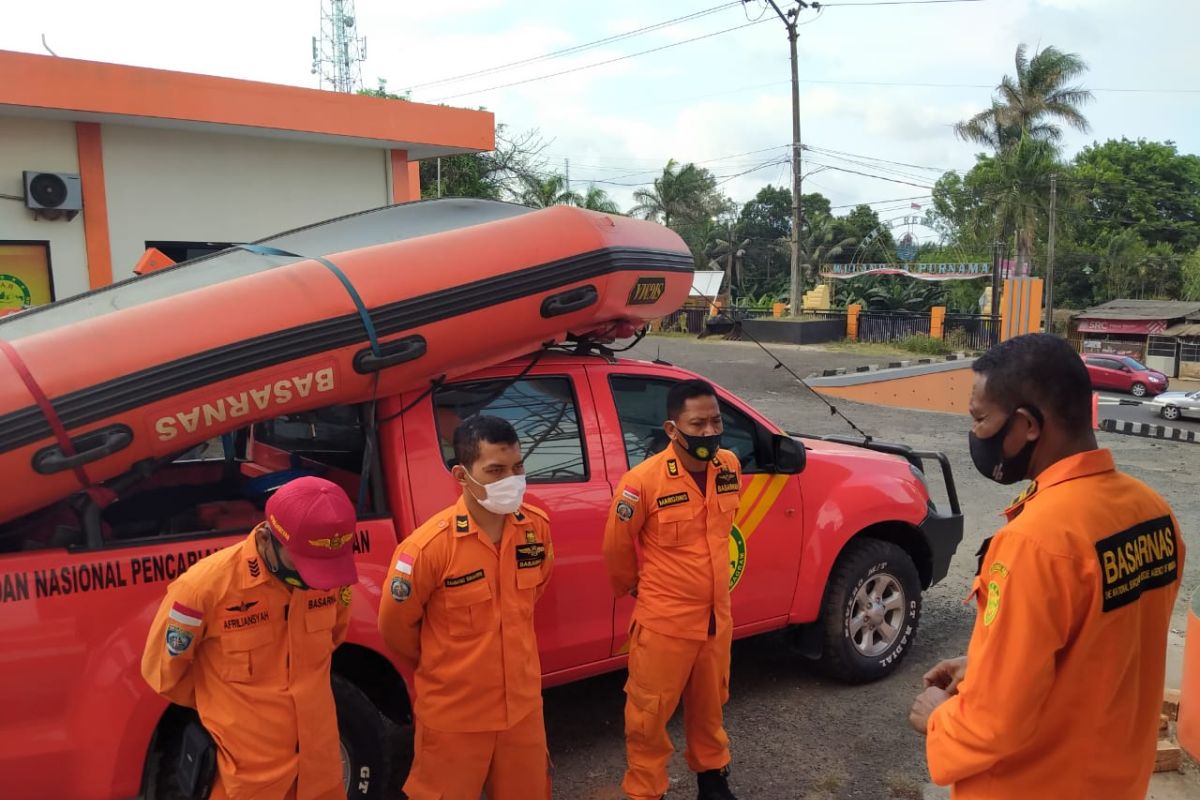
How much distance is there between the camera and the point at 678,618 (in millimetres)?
3242

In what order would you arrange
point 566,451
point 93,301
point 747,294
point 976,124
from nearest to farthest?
point 93,301 < point 566,451 < point 976,124 < point 747,294

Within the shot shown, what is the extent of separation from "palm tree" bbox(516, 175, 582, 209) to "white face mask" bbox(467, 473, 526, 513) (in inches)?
608

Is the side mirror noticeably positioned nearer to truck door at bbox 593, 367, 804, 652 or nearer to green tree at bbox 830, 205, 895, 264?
truck door at bbox 593, 367, 804, 652

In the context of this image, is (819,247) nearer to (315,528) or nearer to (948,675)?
(948,675)

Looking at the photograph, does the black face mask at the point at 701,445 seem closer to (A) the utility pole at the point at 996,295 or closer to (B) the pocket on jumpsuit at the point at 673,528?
(B) the pocket on jumpsuit at the point at 673,528

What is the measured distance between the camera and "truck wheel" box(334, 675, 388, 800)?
9.71ft

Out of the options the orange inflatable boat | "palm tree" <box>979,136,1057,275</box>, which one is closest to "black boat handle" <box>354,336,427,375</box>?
the orange inflatable boat

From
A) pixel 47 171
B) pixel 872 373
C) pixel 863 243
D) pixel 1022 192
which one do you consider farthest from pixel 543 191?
pixel 863 243

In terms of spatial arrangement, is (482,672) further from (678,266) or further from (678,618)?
(678,266)

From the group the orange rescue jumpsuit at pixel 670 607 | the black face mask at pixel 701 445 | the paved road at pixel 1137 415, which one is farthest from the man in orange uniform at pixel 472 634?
the paved road at pixel 1137 415

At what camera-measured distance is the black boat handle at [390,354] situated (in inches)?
115

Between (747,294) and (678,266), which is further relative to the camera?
(747,294)

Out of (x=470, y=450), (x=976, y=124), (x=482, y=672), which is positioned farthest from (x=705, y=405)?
(x=976, y=124)

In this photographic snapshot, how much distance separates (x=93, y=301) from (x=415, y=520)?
1359mm
